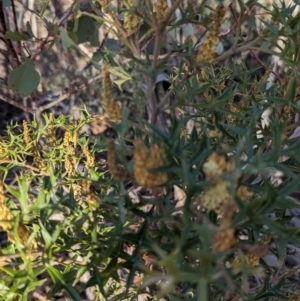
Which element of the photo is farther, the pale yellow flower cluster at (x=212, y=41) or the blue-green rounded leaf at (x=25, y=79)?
the blue-green rounded leaf at (x=25, y=79)

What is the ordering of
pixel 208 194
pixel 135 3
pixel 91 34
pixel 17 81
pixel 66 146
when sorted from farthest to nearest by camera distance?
pixel 91 34, pixel 17 81, pixel 66 146, pixel 135 3, pixel 208 194

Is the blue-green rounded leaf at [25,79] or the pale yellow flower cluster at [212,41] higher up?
the pale yellow flower cluster at [212,41]

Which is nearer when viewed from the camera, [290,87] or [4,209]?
[4,209]

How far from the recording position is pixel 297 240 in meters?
0.43

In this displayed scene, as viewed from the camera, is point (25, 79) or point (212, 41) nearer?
point (212, 41)

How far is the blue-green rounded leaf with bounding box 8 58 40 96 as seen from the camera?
36.1 inches

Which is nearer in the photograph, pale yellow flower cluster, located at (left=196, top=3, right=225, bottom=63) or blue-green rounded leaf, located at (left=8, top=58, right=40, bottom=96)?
pale yellow flower cluster, located at (left=196, top=3, right=225, bottom=63)

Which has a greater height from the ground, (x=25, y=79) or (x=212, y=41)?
(x=212, y=41)

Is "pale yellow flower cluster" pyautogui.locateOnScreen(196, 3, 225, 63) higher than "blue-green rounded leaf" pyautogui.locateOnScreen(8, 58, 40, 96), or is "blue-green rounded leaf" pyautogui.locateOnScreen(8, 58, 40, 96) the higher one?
"pale yellow flower cluster" pyautogui.locateOnScreen(196, 3, 225, 63)

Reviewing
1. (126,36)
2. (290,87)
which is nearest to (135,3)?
(126,36)

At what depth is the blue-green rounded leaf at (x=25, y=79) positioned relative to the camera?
918mm

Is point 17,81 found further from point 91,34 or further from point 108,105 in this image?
point 108,105

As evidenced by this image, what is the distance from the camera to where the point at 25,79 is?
920 mm

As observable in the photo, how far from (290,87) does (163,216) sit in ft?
0.77
